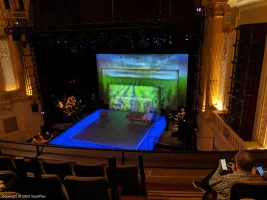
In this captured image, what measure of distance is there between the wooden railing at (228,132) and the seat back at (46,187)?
341cm

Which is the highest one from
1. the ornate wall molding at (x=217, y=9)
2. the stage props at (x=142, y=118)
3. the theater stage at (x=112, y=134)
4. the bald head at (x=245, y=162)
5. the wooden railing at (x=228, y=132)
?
the ornate wall molding at (x=217, y=9)

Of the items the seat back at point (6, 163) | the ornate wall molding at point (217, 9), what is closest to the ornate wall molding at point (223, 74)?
the ornate wall molding at point (217, 9)

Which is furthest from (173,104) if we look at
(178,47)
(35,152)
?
(35,152)

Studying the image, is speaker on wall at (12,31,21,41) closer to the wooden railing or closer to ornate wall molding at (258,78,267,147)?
the wooden railing

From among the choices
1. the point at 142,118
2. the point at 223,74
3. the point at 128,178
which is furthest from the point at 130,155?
the point at 142,118

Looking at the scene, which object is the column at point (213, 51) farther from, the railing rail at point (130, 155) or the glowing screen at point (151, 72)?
the railing rail at point (130, 155)

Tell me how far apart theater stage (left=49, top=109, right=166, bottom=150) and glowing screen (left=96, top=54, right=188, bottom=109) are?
1196mm

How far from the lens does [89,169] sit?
2.92 metres

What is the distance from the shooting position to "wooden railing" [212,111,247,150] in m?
4.72

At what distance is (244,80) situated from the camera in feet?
15.3

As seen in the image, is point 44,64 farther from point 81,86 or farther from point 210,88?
point 210,88

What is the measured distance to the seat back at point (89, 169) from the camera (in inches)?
114

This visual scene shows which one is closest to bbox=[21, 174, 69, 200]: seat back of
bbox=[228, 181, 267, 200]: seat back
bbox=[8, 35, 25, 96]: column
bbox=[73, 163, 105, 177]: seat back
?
bbox=[73, 163, 105, 177]: seat back

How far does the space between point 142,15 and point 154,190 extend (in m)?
7.37
